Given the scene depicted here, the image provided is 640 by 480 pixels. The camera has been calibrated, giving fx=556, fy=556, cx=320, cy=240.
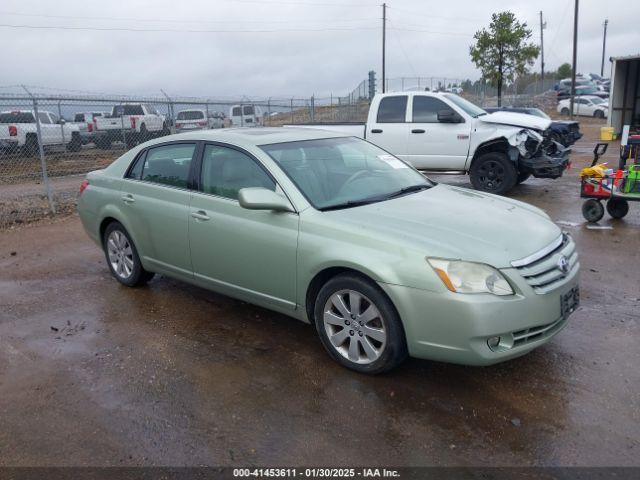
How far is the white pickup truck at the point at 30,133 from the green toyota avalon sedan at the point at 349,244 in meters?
8.58

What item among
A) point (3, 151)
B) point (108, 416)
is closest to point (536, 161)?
point (108, 416)

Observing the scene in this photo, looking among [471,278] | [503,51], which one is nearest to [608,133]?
[503,51]

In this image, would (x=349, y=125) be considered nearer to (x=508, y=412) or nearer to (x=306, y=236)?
(x=306, y=236)

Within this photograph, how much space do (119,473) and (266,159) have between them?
92.1 inches

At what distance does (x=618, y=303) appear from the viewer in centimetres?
475

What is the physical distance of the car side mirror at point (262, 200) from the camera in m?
3.79

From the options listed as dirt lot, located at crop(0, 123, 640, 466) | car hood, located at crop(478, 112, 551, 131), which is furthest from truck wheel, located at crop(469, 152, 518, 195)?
dirt lot, located at crop(0, 123, 640, 466)

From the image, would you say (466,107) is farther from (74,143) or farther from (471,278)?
(74,143)

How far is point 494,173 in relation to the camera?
9.95m

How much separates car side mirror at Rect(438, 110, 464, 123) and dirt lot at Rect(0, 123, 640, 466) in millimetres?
5470

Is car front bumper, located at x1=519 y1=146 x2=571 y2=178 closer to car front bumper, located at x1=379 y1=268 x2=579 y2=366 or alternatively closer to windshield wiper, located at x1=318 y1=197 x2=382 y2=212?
windshield wiper, located at x1=318 y1=197 x2=382 y2=212

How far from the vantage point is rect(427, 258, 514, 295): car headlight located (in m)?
3.19

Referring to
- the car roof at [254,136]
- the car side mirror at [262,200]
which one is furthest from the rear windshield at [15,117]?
the car side mirror at [262,200]

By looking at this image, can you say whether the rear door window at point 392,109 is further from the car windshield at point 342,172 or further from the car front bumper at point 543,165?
the car windshield at point 342,172
